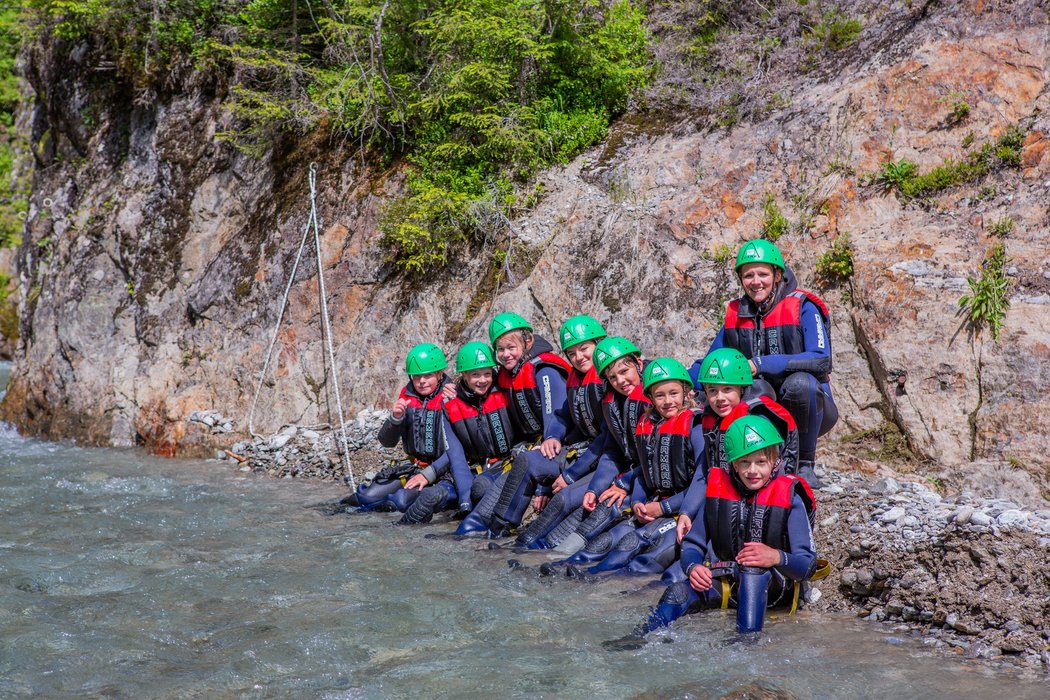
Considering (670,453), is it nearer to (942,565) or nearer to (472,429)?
(942,565)

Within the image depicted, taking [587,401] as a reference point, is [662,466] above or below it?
below

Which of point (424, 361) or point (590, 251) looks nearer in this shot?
point (424, 361)

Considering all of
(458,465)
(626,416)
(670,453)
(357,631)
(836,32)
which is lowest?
(357,631)

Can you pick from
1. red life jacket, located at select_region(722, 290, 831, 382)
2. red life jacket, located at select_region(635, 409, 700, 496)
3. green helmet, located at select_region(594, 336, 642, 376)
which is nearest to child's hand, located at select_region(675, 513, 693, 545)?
red life jacket, located at select_region(635, 409, 700, 496)

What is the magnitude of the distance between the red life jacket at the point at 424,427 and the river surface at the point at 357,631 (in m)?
1.07

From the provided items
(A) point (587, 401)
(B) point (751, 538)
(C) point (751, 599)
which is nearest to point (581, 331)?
(A) point (587, 401)

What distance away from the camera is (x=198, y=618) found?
17.6ft

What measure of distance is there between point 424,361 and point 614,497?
284 centimetres

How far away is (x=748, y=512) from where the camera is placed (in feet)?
17.5

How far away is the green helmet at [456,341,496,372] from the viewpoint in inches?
334

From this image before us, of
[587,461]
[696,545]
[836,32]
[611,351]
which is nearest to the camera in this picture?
[696,545]

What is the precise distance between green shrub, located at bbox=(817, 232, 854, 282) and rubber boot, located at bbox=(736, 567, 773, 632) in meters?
3.96

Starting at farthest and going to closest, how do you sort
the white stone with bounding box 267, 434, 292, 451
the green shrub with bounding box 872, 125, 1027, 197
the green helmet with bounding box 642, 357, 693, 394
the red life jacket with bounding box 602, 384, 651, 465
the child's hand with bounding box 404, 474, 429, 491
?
1. the white stone with bounding box 267, 434, 292, 451
2. the child's hand with bounding box 404, 474, 429, 491
3. the green shrub with bounding box 872, 125, 1027, 197
4. the red life jacket with bounding box 602, 384, 651, 465
5. the green helmet with bounding box 642, 357, 693, 394

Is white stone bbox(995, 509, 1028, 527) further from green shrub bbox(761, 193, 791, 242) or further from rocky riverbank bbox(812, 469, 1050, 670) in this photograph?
green shrub bbox(761, 193, 791, 242)
